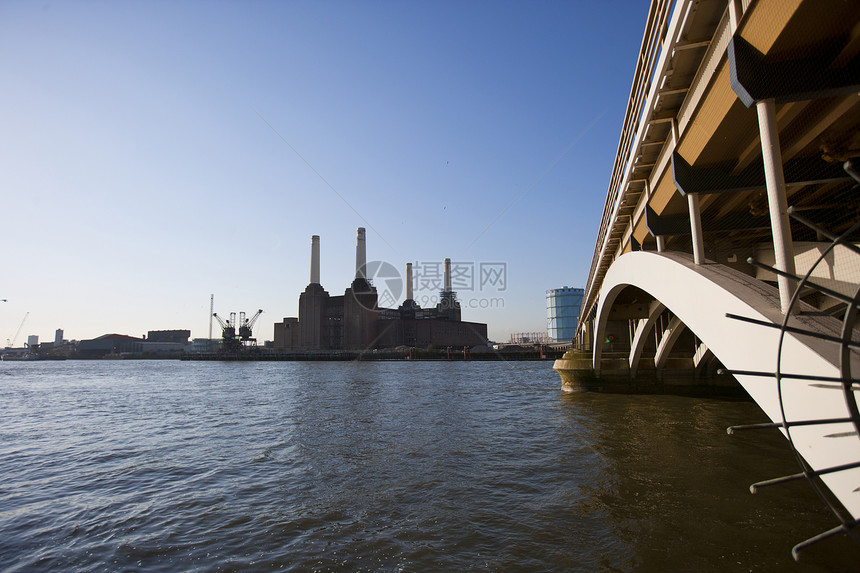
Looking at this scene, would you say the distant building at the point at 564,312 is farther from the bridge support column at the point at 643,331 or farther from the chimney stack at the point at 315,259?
the bridge support column at the point at 643,331

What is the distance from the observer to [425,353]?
317 feet

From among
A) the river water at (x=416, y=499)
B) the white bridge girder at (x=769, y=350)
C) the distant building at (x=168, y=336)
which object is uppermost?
the distant building at (x=168, y=336)

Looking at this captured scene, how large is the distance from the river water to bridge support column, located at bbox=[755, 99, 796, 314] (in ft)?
11.2

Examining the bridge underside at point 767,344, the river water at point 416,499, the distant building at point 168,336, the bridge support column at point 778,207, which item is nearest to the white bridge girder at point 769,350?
the bridge underside at point 767,344

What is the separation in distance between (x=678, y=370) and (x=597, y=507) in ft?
56.6

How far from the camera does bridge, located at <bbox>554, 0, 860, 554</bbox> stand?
3633 millimetres

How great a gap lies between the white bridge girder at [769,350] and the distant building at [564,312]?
130007mm

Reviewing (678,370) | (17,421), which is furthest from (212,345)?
(678,370)

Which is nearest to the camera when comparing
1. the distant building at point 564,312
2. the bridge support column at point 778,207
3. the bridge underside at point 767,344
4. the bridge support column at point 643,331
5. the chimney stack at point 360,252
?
the bridge underside at point 767,344

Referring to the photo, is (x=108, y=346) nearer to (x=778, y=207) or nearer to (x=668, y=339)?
(x=668, y=339)

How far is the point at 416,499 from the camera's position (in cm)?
809

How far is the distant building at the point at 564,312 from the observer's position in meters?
133

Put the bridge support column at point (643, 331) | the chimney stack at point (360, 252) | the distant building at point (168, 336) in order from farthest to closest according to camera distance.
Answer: the distant building at point (168, 336) < the chimney stack at point (360, 252) < the bridge support column at point (643, 331)

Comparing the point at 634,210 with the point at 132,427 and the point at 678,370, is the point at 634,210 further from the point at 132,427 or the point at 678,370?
the point at 132,427
